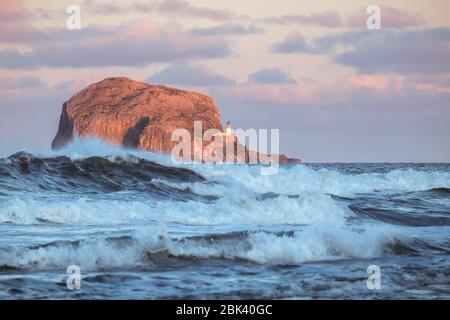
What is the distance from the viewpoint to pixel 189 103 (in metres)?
166

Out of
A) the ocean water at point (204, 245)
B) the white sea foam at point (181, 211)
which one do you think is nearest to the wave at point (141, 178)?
the ocean water at point (204, 245)

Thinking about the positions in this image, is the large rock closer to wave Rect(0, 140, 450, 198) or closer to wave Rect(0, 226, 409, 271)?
wave Rect(0, 140, 450, 198)

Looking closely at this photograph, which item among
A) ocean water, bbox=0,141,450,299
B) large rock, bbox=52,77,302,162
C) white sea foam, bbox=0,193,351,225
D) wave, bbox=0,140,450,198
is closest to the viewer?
ocean water, bbox=0,141,450,299

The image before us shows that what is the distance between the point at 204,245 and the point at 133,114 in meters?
146

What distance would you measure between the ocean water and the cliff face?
5039 inches

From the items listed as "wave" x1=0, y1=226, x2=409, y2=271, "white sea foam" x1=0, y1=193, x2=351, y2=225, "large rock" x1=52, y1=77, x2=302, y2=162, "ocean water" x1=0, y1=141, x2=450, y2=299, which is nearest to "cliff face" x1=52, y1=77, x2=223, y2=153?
"large rock" x1=52, y1=77, x2=302, y2=162

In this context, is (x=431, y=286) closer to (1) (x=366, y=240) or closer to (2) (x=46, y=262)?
(1) (x=366, y=240)

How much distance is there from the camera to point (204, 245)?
41.0 feet

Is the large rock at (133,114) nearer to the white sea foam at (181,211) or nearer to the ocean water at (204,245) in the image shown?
the ocean water at (204,245)

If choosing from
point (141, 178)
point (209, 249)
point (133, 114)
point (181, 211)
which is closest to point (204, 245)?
point (209, 249)

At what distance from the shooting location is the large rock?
152m

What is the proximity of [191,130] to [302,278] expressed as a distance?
14783 cm
